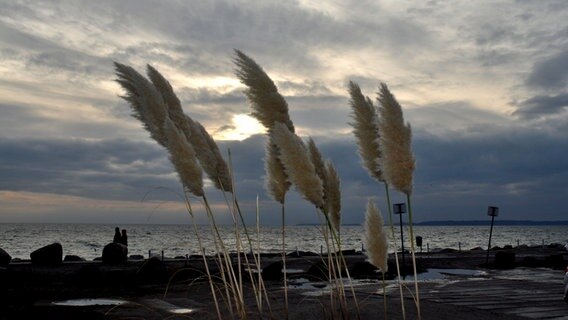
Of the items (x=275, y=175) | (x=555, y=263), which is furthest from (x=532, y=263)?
(x=275, y=175)

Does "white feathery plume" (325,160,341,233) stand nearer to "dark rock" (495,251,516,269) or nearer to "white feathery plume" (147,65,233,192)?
"white feathery plume" (147,65,233,192)

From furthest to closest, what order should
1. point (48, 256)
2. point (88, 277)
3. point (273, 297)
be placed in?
1. point (48, 256)
2. point (88, 277)
3. point (273, 297)

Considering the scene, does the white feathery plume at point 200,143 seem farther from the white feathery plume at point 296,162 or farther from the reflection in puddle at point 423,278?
the reflection in puddle at point 423,278

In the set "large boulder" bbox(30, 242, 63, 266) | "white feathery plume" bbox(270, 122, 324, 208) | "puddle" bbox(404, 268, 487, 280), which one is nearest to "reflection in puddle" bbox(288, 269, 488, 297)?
"puddle" bbox(404, 268, 487, 280)

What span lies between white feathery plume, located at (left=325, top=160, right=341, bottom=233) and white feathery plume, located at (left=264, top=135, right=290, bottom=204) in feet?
1.05

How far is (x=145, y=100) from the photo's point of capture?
430cm

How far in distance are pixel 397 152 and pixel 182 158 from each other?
146cm

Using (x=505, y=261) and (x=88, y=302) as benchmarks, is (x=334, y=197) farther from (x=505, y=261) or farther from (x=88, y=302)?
(x=505, y=261)

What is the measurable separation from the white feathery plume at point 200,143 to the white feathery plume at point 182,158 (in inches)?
13.6

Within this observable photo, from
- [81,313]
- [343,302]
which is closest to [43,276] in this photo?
[81,313]

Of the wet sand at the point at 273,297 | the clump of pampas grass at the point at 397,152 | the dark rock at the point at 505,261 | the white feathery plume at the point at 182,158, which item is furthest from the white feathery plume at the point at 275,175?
the dark rock at the point at 505,261

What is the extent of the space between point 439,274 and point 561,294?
750 centimetres

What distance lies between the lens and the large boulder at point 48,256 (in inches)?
1016

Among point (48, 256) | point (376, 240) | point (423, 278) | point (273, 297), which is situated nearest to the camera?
point (376, 240)
